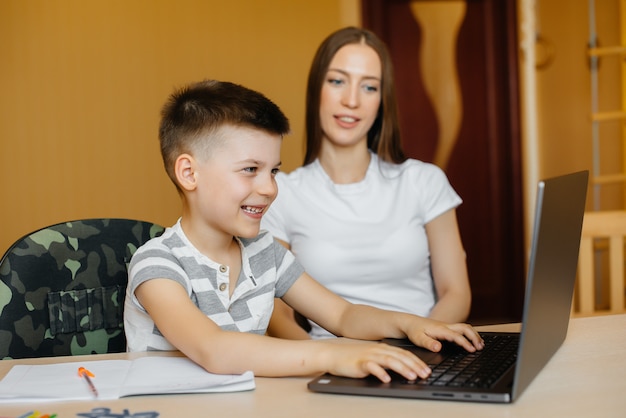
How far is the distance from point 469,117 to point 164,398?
3811 millimetres

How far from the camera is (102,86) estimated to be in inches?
120

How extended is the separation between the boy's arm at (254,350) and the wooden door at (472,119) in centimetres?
347

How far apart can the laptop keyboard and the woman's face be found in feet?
3.01

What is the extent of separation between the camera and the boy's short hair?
1517 mm

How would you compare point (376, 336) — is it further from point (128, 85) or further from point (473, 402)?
point (128, 85)

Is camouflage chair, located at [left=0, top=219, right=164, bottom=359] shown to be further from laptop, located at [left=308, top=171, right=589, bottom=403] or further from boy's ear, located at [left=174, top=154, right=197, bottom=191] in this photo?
laptop, located at [left=308, top=171, right=589, bottom=403]

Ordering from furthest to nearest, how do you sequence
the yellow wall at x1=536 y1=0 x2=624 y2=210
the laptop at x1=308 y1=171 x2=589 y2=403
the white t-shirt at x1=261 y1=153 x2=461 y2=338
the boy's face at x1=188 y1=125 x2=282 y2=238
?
the yellow wall at x1=536 y1=0 x2=624 y2=210 → the white t-shirt at x1=261 y1=153 x2=461 y2=338 → the boy's face at x1=188 y1=125 x2=282 y2=238 → the laptop at x1=308 y1=171 x2=589 y2=403

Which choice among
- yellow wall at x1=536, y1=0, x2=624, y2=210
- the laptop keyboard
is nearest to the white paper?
the laptop keyboard

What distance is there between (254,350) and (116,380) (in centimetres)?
20

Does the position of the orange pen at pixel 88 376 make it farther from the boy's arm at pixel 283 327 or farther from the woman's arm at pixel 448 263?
the woman's arm at pixel 448 263

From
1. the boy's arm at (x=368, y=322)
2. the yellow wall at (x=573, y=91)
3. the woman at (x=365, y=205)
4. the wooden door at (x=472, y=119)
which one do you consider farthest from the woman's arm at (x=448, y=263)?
the wooden door at (x=472, y=119)

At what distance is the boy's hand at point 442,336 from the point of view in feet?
4.31

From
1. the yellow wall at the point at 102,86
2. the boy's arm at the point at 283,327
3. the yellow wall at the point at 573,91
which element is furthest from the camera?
the yellow wall at the point at 573,91

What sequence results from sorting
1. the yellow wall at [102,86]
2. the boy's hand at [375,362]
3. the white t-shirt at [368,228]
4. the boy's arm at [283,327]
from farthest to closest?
the yellow wall at [102,86]
the white t-shirt at [368,228]
the boy's arm at [283,327]
the boy's hand at [375,362]
